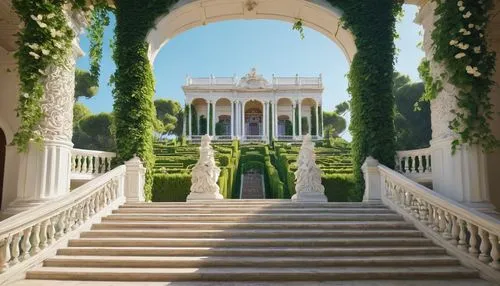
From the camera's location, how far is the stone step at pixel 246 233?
534cm

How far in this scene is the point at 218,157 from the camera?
1831 cm

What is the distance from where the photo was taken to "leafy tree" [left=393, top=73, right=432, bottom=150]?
841 inches

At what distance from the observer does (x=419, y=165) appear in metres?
7.23

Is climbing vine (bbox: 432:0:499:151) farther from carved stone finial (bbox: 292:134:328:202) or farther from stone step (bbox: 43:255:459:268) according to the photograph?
carved stone finial (bbox: 292:134:328:202)

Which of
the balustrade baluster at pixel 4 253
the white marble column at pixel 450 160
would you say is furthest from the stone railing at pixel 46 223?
the white marble column at pixel 450 160

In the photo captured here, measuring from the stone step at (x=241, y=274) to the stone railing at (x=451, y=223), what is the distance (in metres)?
0.27

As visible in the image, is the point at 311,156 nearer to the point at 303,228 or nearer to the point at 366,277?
the point at 303,228

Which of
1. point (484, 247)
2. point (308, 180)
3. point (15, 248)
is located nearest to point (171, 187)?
point (308, 180)

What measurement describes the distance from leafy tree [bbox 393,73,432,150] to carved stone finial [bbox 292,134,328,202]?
42.9ft

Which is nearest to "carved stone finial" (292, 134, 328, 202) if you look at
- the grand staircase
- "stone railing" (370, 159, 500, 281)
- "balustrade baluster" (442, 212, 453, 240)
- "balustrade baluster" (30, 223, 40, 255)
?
"stone railing" (370, 159, 500, 281)

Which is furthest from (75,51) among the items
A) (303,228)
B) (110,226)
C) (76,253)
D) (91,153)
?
(303,228)

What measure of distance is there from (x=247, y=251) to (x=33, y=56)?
3.96m

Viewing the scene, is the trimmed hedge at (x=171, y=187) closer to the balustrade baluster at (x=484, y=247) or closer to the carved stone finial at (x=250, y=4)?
the carved stone finial at (x=250, y=4)

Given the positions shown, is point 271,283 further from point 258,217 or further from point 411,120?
point 411,120
